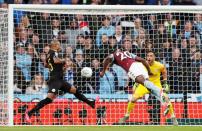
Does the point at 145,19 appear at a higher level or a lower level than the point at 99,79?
higher

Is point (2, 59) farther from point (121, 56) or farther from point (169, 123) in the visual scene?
point (169, 123)

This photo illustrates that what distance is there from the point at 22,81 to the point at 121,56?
7.63 ft

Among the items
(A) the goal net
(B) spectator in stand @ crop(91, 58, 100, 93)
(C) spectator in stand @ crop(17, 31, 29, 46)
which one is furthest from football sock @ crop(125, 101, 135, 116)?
(C) spectator in stand @ crop(17, 31, 29, 46)

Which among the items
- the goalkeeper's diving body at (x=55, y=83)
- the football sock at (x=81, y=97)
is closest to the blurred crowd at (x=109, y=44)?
the goalkeeper's diving body at (x=55, y=83)

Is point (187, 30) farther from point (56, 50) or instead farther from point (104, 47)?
point (56, 50)

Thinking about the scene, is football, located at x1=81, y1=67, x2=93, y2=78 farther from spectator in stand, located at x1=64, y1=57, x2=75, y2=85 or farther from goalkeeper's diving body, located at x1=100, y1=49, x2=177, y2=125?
spectator in stand, located at x1=64, y1=57, x2=75, y2=85

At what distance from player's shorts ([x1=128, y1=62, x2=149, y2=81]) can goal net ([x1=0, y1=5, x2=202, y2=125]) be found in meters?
1.19

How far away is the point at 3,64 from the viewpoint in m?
16.1

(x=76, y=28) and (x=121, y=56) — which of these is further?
(x=76, y=28)

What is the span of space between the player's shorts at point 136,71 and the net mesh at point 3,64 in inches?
96.5

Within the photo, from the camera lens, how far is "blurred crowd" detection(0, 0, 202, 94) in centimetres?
1694

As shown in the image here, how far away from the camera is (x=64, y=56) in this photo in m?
17.1

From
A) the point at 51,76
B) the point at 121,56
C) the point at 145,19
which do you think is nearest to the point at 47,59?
the point at 51,76

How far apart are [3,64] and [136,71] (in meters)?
2.66
